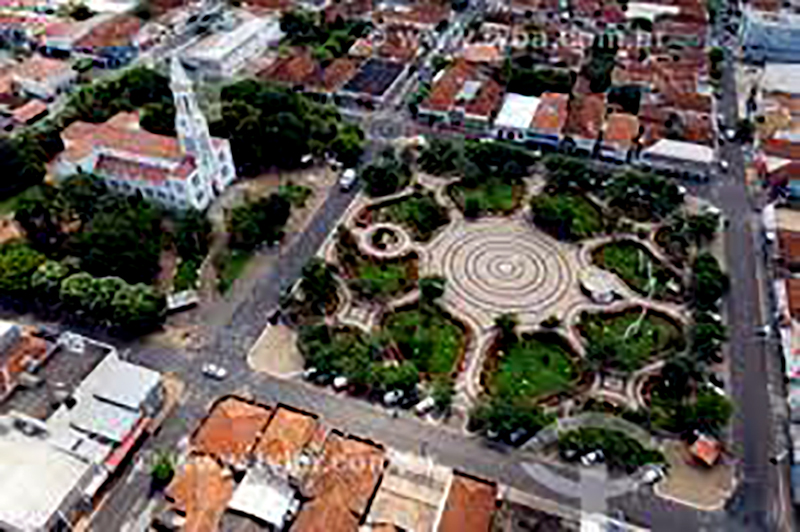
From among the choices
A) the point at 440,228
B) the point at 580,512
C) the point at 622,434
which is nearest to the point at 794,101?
the point at 440,228

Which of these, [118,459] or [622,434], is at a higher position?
[622,434]

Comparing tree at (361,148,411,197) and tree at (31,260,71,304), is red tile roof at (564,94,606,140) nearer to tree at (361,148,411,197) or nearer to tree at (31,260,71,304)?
tree at (361,148,411,197)

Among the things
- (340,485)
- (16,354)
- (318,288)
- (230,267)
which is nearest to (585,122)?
(318,288)

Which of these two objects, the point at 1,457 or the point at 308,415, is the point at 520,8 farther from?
the point at 1,457

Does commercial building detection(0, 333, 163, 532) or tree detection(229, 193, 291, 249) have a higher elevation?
tree detection(229, 193, 291, 249)

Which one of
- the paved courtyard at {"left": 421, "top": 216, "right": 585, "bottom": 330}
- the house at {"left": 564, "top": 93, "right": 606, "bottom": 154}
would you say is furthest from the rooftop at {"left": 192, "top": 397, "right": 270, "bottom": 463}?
the house at {"left": 564, "top": 93, "right": 606, "bottom": 154}
